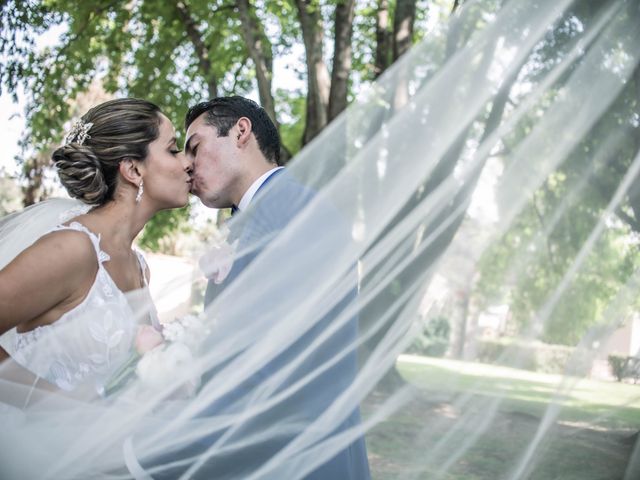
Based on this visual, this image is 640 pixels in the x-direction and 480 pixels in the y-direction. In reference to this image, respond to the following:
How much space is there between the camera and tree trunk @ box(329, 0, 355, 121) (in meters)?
7.78

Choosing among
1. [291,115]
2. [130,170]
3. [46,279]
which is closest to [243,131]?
[130,170]

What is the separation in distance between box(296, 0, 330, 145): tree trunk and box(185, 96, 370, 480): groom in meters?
5.61

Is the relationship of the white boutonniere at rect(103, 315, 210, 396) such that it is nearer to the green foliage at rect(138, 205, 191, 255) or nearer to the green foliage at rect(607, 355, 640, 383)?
the green foliage at rect(607, 355, 640, 383)

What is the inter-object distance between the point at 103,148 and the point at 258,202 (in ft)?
2.83

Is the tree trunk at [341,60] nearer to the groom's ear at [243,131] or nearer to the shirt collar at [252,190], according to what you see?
the groom's ear at [243,131]

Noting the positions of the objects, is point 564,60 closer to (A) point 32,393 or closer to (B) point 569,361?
(B) point 569,361

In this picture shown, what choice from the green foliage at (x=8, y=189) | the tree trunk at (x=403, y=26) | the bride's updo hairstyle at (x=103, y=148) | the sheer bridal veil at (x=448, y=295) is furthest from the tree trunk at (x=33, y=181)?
the sheer bridal veil at (x=448, y=295)

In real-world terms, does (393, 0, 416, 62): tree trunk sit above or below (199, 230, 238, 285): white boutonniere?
above

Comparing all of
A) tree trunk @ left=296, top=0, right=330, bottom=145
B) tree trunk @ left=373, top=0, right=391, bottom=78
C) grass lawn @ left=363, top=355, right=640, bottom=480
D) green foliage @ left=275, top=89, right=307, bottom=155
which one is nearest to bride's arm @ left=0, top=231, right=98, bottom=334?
grass lawn @ left=363, top=355, right=640, bottom=480

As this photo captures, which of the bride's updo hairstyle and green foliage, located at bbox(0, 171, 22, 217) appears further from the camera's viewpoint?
green foliage, located at bbox(0, 171, 22, 217)

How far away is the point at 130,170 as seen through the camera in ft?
8.88

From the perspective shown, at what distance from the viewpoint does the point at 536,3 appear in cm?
198

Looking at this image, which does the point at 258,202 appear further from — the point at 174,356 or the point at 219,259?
the point at 174,356

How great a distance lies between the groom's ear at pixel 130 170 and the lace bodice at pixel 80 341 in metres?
0.31
